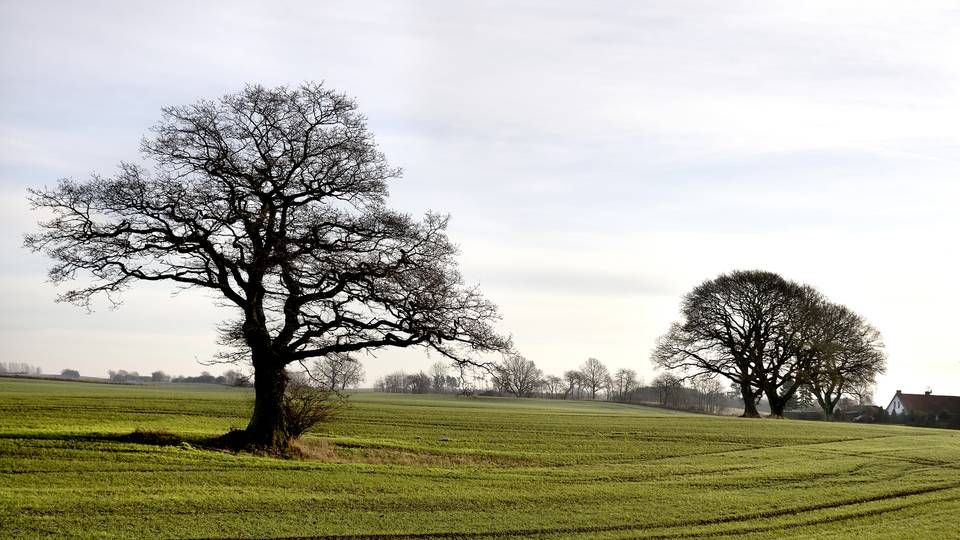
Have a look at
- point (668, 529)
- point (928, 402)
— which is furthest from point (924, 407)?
point (668, 529)

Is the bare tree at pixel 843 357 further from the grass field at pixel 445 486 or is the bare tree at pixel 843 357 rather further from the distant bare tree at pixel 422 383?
the distant bare tree at pixel 422 383

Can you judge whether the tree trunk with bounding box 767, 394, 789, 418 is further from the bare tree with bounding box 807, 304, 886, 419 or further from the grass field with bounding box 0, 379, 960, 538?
the grass field with bounding box 0, 379, 960, 538

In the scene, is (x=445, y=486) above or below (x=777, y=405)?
below

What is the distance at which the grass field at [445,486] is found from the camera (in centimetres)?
1897

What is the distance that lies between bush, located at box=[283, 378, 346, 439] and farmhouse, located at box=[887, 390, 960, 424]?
89.9 m

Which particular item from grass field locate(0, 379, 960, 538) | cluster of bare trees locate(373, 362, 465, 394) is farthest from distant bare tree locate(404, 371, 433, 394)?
grass field locate(0, 379, 960, 538)

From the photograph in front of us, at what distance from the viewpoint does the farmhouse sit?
10044 cm

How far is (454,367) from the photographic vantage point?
29.8 m

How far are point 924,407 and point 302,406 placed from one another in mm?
113477

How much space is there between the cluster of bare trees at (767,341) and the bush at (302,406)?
5207 cm

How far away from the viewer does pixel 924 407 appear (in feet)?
387

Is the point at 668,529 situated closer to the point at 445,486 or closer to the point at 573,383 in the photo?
the point at 445,486

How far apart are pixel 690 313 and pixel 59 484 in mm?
64200

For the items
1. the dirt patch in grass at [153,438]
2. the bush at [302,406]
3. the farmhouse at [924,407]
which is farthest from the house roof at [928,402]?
the dirt patch in grass at [153,438]
